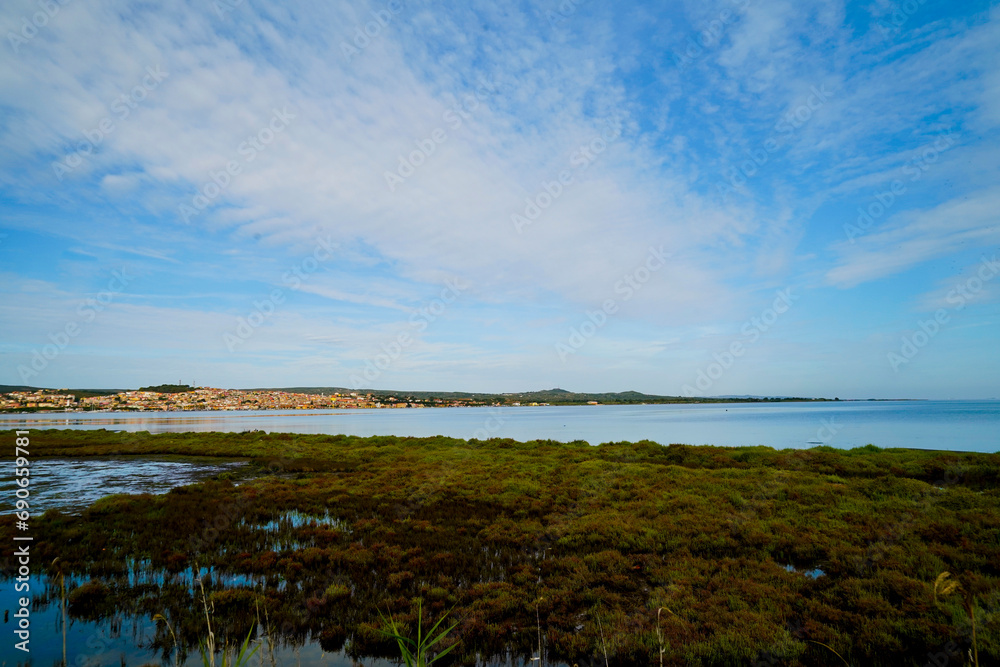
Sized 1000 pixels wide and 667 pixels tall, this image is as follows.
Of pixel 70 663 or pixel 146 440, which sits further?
pixel 146 440

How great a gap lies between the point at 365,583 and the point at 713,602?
8.77m

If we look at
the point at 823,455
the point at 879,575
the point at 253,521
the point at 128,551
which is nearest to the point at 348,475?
the point at 253,521

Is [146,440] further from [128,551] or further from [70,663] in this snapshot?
[70,663]

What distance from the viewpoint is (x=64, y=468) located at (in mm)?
34875

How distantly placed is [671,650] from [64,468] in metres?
45.1

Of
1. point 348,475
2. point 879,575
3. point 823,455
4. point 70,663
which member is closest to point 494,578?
point 70,663

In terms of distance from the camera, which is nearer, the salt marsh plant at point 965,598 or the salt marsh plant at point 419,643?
the salt marsh plant at point 965,598

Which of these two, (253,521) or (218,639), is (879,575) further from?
(253,521)

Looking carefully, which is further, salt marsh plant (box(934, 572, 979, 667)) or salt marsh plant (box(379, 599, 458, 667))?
salt marsh plant (box(379, 599, 458, 667))

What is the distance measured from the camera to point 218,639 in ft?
30.1

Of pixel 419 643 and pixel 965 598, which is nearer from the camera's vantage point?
pixel 965 598

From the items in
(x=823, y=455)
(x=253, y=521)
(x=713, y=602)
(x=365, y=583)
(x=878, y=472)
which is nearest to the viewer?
(x=713, y=602)

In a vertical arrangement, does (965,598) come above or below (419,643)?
above

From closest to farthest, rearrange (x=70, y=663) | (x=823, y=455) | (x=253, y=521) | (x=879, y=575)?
(x=70, y=663), (x=879, y=575), (x=253, y=521), (x=823, y=455)
